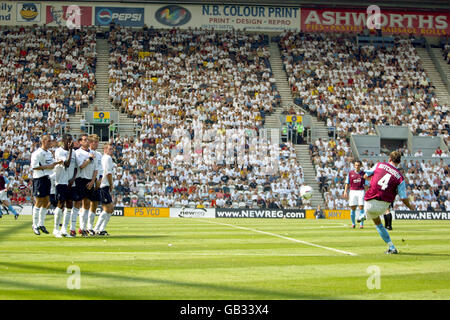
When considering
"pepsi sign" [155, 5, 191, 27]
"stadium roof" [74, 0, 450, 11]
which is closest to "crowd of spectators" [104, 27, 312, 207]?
"pepsi sign" [155, 5, 191, 27]

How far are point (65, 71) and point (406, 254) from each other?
132 ft

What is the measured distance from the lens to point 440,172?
42.8 m

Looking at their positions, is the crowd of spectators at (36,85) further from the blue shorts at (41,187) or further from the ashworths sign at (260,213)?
the blue shorts at (41,187)

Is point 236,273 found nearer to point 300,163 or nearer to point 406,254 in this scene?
point 406,254

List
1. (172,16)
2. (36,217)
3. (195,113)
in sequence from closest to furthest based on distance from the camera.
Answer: (36,217)
(195,113)
(172,16)

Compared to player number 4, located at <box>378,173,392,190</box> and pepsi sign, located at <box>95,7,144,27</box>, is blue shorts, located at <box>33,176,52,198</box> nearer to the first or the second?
player number 4, located at <box>378,173,392,190</box>

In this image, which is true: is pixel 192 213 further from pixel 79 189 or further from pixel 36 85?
pixel 79 189

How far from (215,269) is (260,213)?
27999 mm

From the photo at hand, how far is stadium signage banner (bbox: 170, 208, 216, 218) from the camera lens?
124 ft

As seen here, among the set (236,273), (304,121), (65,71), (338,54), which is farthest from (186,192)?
(236,273)

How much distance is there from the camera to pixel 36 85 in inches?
1852

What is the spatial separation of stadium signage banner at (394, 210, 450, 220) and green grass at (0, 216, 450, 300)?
22.8m

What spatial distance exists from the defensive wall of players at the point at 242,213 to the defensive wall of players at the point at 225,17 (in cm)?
2466

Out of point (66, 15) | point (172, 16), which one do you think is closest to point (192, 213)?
point (172, 16)
